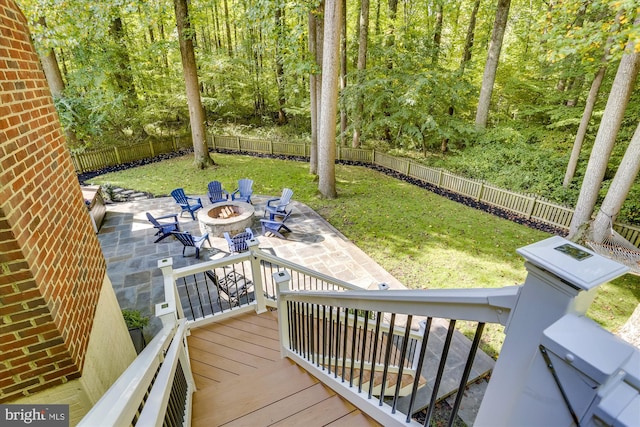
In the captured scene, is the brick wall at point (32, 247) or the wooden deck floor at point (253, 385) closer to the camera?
the brick wall at point (32, 247)

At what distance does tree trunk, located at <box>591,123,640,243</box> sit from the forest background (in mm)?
1801

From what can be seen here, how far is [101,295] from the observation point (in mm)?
2855

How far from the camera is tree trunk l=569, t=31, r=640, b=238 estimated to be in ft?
22.3

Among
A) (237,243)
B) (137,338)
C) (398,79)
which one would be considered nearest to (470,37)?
(398,79)

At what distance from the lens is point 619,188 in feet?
23.5

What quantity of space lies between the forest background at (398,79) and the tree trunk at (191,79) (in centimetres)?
39

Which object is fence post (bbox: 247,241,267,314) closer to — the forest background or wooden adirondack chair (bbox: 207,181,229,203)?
wooden adirondack chair (bbox: 207,181,229,203)

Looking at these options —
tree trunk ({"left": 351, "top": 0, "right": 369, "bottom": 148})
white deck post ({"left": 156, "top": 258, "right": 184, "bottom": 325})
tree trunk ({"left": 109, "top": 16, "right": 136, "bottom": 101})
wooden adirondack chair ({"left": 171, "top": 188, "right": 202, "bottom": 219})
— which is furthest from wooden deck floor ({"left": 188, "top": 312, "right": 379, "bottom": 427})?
tree trunk ({"left": 109, "top": 16, "right": 136, "bottom": 101})

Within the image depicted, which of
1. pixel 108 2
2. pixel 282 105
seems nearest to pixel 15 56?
pixel 108 2

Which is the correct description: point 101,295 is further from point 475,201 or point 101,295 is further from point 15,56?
point 475,201

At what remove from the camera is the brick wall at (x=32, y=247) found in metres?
1.73

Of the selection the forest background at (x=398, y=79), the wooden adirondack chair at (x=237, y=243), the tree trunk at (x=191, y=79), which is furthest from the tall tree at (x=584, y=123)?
the tree trunk at (x=191, y=79)

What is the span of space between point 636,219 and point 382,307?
10665mm

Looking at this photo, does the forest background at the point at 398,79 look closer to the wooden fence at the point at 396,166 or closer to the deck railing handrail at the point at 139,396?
the wooden fence at the point at 396,166
